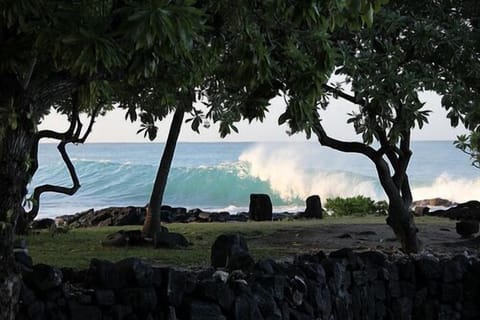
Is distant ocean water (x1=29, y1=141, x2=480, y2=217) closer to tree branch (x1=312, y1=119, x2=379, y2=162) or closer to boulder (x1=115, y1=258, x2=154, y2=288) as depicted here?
tree branch (x1=312, y1=119, x2=379, y2=162)

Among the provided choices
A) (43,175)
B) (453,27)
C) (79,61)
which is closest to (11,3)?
(79,61)

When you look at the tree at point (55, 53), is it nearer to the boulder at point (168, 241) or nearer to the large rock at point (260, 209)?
the boulder at point (168, 241)

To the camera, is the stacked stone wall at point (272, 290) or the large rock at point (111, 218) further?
the large rock at point (111, 218)

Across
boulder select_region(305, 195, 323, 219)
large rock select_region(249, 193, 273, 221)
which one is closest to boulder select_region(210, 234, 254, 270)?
large rock select_region(249, 193, 273, 221)

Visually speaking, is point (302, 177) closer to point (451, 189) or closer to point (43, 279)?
point (451, 189)

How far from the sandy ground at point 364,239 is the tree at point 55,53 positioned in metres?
5.05

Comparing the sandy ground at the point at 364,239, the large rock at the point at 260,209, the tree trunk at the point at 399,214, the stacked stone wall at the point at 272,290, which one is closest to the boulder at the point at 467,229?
the sandy ground at the point at 364,239

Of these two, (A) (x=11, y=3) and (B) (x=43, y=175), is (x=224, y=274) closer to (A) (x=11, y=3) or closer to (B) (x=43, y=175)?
(A) (x=11, y=3)

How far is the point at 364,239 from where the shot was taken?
9.54 meters

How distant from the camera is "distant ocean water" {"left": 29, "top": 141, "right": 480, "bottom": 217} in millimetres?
33906

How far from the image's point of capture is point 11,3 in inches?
118

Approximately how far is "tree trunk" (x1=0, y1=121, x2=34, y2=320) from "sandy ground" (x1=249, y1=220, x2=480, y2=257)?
506 cm

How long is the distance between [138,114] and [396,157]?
3.75 metres

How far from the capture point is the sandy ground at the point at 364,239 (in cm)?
846
